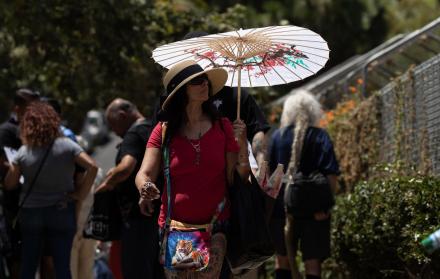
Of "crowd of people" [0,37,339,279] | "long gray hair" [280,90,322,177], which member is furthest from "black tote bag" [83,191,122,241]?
"long gray hair" [280,90,322,177]

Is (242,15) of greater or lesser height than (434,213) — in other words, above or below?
above

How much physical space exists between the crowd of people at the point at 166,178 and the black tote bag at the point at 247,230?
5cm

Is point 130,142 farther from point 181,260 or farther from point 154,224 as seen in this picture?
point 181,260

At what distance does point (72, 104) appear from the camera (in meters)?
15.4

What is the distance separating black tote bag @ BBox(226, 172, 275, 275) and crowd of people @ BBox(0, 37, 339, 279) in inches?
1.9

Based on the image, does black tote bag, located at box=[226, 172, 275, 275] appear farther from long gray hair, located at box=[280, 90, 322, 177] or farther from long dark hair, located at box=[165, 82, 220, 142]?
long gray hair, located at box=[280, 90, 322, 177]

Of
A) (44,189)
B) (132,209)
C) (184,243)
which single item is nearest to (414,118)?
(132,209)

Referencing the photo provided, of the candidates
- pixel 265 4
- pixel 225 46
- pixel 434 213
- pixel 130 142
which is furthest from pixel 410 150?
pixel 265 4

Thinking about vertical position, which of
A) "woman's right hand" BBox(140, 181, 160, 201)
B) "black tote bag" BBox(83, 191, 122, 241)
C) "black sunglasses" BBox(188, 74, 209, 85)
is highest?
"black sunglasses" BBox(188, 74, 209, 85)

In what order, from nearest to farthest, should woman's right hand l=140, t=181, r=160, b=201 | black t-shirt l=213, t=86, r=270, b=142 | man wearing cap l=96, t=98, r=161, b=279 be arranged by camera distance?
woman's right hand l=140, t=181, r=160, b=201 → black t-shirt l=213, t=86, r=270, b=142 → man wearing cap l=96, t=98, r=161, b=279

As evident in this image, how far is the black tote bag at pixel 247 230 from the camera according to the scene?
221 inches

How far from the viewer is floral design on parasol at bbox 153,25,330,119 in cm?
600

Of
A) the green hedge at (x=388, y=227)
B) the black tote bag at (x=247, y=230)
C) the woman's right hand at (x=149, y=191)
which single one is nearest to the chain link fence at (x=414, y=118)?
the green hedge at (x=388, y=227)

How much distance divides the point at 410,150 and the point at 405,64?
5.16 feet
